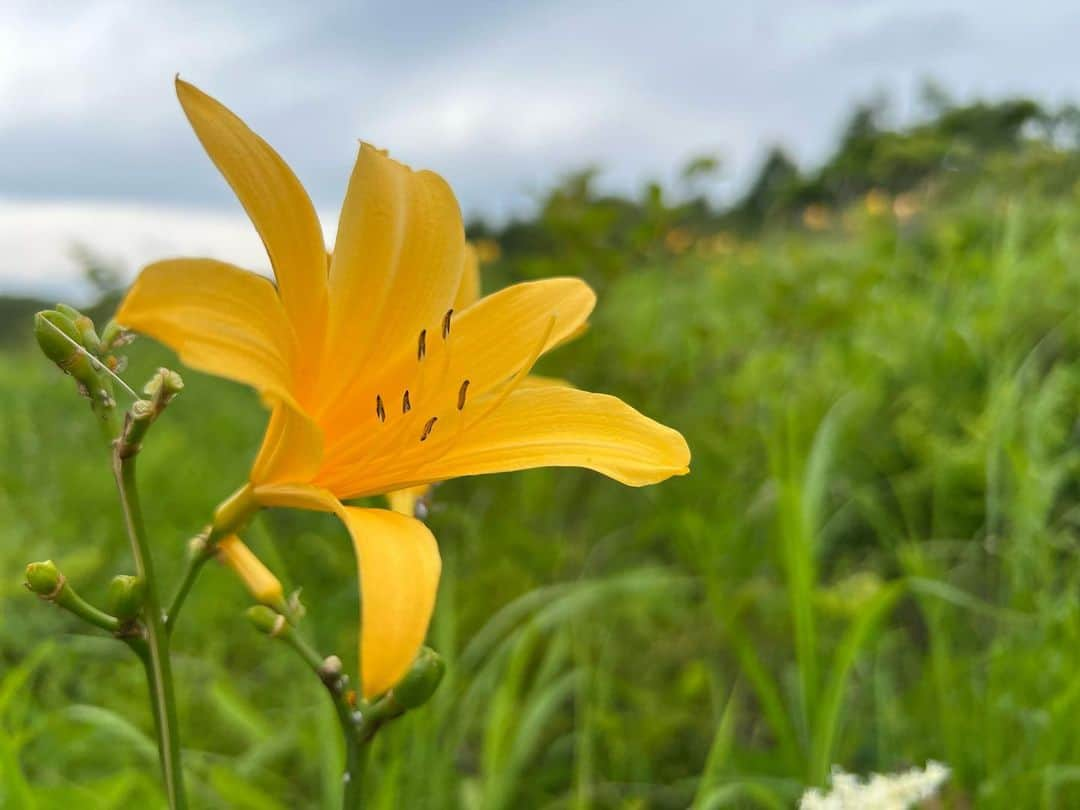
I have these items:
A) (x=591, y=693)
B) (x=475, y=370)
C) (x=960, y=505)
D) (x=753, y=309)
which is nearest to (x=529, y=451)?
(x=475, y=370)

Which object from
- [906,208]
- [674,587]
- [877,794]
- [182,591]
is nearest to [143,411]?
[182,591]

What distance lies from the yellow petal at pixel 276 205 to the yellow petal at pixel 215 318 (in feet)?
0.13

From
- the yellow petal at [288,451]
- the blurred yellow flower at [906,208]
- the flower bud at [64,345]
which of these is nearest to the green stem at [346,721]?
the yellow petal at [288,451]

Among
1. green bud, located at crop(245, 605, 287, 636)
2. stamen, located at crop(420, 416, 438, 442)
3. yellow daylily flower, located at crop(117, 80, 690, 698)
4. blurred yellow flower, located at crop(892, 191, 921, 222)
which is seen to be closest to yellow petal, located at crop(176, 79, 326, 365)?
yellow daylily flower, located at crop(117, 80, 690, 698)

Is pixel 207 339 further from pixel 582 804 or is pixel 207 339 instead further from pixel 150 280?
pixel 582 804

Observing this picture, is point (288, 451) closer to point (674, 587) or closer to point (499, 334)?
point (499, 334)

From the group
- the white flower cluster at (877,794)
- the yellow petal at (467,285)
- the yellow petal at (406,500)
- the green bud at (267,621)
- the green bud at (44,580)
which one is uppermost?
the yellow petal at (467,285)

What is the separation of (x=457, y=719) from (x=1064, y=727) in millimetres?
1184

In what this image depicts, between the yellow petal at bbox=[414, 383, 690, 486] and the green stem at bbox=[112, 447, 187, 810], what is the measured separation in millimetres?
201

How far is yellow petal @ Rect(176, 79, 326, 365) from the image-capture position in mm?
625

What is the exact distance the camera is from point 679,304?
4.03 m

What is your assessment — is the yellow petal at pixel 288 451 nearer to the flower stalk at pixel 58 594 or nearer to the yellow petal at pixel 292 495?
the yellow petal at pixel 292 495

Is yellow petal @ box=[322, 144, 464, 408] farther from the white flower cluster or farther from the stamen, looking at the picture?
the white flower cluster

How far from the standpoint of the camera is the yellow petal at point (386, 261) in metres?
0.75
